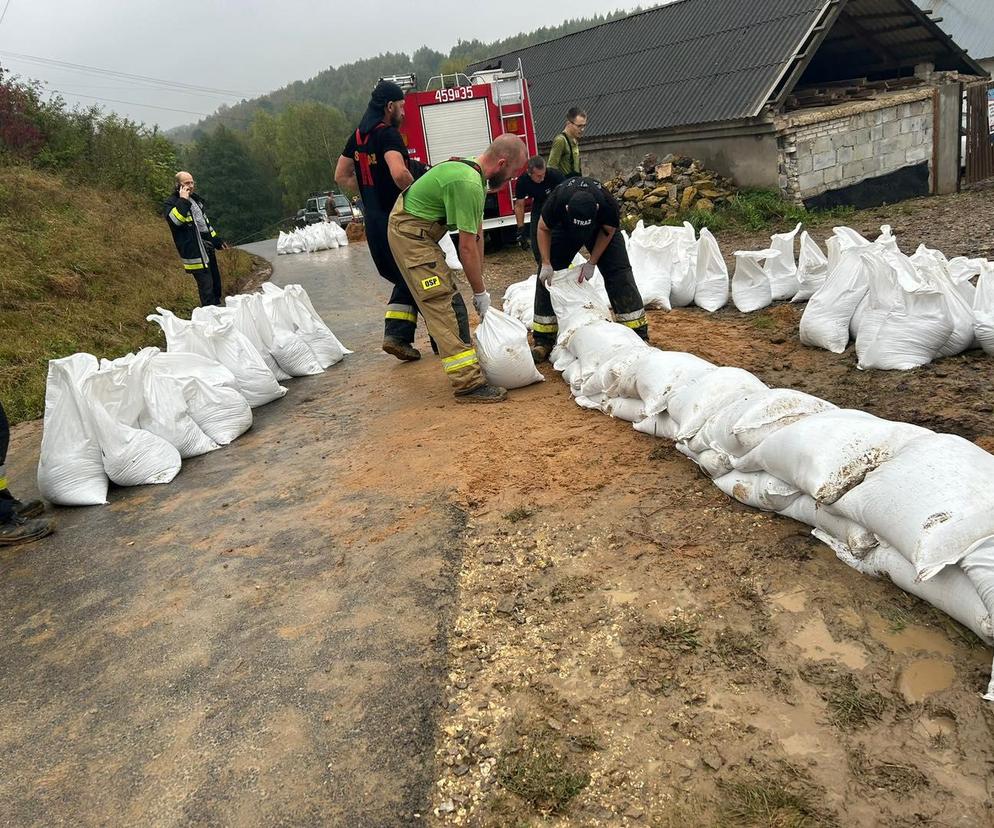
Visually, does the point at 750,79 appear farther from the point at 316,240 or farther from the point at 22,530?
the point at 22,530

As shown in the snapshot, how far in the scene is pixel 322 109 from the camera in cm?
6462

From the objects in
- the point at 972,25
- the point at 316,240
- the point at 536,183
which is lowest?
the point at 316,240

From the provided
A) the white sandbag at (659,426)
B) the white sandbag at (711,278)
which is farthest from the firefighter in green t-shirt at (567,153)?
the white sandbag at (659,426)

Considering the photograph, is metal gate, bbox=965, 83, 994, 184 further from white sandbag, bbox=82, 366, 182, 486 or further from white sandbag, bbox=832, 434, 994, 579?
white sandbag, bbox=82, 366, 182, 486

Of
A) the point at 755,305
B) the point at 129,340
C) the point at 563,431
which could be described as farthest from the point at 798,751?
the point at 129,340

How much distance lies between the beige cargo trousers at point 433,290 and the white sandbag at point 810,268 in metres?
2.78

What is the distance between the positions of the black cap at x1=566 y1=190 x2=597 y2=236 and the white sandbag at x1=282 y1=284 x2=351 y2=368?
2367 mm

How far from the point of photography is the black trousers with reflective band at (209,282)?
7.23 m

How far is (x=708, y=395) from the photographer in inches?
115

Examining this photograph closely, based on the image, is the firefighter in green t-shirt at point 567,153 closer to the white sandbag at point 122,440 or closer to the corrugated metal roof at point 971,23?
the white sandbag at point 122,440

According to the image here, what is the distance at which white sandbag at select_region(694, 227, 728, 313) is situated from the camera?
18.7 ft

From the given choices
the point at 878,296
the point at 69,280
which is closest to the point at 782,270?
the point at 878,296

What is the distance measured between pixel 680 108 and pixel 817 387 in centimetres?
938

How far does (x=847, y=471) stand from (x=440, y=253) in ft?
9.27
